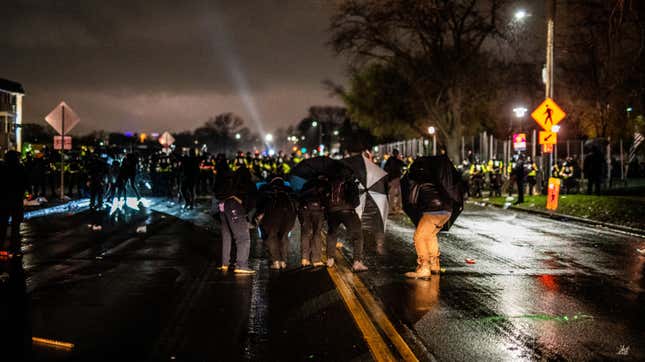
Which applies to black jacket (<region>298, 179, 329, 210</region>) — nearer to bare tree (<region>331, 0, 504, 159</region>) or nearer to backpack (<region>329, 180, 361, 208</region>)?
backpack (<region>329, 180, 361, 208</region>)

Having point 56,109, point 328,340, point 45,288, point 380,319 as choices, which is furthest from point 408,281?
point 56,109

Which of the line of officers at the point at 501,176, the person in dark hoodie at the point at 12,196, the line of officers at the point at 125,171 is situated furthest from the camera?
the line of officers at the point at 501,176

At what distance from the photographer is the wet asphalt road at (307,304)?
691 centimetres

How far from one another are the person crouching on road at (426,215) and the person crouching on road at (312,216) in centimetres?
142

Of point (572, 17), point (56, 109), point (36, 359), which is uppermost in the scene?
point (572, 17)

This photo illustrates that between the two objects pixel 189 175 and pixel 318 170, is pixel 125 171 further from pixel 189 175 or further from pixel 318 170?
pixel 318 170

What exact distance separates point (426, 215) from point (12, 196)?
7.35 meters

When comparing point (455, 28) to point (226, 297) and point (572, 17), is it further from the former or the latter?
point (226, 297)

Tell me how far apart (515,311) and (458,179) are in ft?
9.42

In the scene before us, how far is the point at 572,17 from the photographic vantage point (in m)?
34.2

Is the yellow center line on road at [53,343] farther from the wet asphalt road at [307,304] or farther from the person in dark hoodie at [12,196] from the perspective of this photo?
the person in dark hoodie at [12,196]

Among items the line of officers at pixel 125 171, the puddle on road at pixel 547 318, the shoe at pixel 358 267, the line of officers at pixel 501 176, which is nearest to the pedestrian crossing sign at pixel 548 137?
the line of officers at pixel 501 176

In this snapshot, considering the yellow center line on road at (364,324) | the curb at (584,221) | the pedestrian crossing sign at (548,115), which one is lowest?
the yellow center line on road at (364,324)

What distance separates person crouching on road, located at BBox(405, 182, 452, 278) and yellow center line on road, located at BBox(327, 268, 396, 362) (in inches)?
48.6
